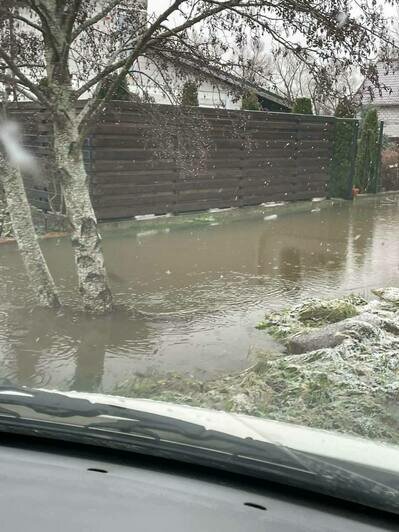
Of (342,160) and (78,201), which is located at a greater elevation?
(342,160)

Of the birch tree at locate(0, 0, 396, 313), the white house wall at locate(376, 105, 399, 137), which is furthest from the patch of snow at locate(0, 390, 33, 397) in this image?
the white house wall at locate(376, 105, 399, 137)

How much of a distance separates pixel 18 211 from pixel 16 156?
0.73 m

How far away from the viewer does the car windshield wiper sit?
1.72m

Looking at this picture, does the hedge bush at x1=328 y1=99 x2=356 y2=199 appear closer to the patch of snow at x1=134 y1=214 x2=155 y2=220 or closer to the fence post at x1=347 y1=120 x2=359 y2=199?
the fence post at x1=347 y1=120 x2=359 y2=199

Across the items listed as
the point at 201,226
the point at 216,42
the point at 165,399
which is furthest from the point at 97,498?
the point at 201,226

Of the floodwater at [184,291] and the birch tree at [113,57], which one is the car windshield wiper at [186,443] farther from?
the birch tree at [113,57]

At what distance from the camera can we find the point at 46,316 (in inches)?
236

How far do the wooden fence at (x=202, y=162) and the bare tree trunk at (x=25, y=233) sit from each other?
5.95ft

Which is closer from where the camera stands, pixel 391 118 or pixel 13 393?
pixel 13 393

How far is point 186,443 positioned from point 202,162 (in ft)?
20.5

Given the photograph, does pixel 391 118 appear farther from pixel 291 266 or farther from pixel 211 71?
pixel 211 71

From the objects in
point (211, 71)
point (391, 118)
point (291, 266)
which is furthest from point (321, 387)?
point (391, 118)

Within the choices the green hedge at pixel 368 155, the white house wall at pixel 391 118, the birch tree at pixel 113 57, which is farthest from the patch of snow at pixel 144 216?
the white house wall at pixel 391 118

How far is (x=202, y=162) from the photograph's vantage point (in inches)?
312
